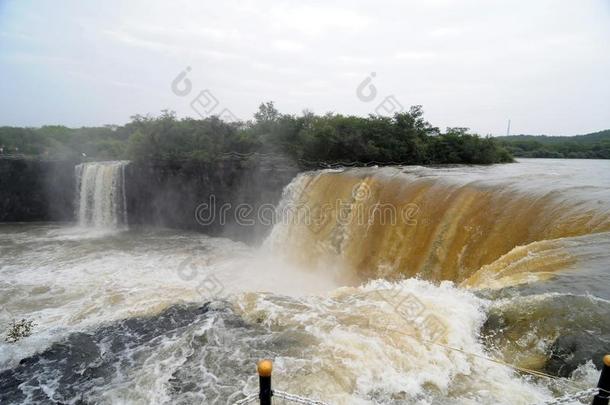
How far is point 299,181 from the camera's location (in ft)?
44.4

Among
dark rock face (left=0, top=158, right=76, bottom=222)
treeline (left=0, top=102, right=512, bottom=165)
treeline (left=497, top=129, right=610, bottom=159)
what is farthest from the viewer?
treeline (left=497, top=129, right=610, bottom=159)

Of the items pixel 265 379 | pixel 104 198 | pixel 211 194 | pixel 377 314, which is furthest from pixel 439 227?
pixel 104 198

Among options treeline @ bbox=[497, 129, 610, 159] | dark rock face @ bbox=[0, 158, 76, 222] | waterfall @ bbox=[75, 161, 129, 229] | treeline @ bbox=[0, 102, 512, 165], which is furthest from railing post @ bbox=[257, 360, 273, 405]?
treeline @ bbox=[497, 129, 610, 159]

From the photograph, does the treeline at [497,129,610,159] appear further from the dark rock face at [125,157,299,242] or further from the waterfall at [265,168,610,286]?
the waterfall at [265,168,610,286]

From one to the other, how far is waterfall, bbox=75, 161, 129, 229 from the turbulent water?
351 inches

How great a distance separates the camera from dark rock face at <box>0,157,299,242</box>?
53.7ft

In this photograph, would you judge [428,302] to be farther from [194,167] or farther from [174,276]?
[194,167]

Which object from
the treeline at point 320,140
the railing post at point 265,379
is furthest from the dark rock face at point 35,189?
the railing post at point 265,379

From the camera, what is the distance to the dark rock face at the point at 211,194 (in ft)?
52.7

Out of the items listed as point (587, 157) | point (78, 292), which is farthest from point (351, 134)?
point (587, 157)

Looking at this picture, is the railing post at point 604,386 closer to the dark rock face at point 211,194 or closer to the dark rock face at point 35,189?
the dark rock face at point 211,194

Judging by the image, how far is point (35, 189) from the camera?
2092 cm

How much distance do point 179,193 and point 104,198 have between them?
169 inches

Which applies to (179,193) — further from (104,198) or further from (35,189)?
(35,189)
